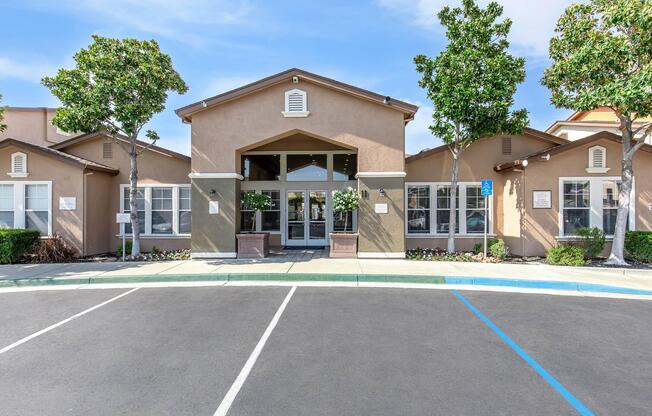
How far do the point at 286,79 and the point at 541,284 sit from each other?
9.79 m

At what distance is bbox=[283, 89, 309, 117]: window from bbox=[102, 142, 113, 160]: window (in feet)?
24.8

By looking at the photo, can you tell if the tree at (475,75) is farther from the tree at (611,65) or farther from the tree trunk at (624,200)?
the tree trunk at (624,200)

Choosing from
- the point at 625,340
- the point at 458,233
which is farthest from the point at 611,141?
the point at 625,340

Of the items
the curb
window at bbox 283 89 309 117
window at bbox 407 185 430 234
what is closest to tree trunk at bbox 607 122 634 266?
the curb

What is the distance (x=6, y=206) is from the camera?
12867 mm

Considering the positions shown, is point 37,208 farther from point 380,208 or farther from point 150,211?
point 380,208

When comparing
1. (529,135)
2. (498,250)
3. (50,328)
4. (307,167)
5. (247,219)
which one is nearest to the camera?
(50,328)

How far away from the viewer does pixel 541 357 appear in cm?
473

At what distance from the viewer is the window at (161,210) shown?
46.3 ft

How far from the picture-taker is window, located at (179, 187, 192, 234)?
1408 centimetres

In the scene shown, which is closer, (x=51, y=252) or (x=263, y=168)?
(x=51, y=252)

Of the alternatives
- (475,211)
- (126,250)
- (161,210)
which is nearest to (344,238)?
(475,211)

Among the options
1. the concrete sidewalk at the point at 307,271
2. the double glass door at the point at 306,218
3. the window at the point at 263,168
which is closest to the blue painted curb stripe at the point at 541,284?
the concrete sidewalk at the point at 307,271

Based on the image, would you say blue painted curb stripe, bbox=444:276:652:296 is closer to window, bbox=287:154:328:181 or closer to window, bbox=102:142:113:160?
window, bbox=287:154:328:181
